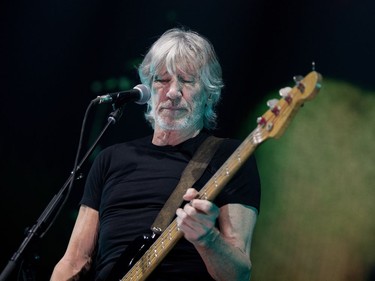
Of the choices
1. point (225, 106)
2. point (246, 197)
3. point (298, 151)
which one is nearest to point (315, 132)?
point (298, 151)

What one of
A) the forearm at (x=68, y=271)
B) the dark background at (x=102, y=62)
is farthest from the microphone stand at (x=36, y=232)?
the dark background at (x=102, y=62)

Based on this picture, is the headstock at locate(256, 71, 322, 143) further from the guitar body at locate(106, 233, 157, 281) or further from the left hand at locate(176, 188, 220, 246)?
the guitar body at locate(106, 233, 157, 281)

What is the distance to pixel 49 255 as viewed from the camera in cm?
334

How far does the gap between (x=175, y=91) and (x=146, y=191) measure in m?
0.49

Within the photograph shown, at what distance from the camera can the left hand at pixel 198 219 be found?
171cm

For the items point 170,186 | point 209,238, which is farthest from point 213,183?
point 170,186

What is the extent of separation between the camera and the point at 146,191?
229 cm

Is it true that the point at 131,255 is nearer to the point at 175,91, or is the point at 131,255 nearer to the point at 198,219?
the point at 198,219

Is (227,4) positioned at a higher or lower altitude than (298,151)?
higher

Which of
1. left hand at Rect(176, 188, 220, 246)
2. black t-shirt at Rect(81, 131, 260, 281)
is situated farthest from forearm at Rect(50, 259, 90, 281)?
left hand at Rect(176, 188, 220, 246)

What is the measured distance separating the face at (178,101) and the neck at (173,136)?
0.03 metres

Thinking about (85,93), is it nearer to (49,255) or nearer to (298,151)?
(49,255)

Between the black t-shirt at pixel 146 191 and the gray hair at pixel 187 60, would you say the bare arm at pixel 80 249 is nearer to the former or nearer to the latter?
the black t-shirt at pixel 146 191

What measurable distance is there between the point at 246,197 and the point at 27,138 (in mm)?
1741
